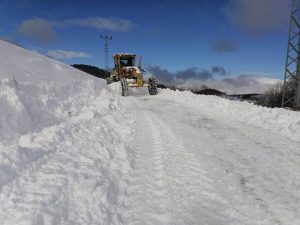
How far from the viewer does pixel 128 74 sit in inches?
1172

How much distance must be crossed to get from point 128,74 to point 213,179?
24094 mm

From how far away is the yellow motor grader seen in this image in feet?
91.6

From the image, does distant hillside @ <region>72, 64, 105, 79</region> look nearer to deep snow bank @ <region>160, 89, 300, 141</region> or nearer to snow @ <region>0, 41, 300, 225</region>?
deep snow bank @ <region>160, 89, 300, 141</region>

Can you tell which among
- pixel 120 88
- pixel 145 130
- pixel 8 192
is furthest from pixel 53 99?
pixel 120 88

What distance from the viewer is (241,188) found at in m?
5.81

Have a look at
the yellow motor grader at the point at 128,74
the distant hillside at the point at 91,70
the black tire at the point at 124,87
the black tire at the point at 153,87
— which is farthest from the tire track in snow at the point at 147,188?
the distant hillside at the point at 91,70

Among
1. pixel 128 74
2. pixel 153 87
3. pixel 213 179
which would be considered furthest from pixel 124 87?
pixel 213 179

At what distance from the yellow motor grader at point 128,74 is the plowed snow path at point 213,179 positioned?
17.6 m

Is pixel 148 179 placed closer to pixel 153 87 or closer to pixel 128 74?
pixel 153 87

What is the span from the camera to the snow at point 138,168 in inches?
189

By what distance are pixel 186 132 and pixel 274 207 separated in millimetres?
5487

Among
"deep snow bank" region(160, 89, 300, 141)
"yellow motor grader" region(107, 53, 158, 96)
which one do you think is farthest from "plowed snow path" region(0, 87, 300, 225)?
"yellow motor grader" region(107, 53, 158, 96)

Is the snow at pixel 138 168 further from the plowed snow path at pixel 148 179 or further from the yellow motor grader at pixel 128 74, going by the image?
the yellow motor grader at pixel 128 74

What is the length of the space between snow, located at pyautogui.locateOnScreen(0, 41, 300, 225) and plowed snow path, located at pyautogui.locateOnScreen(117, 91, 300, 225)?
2cm
